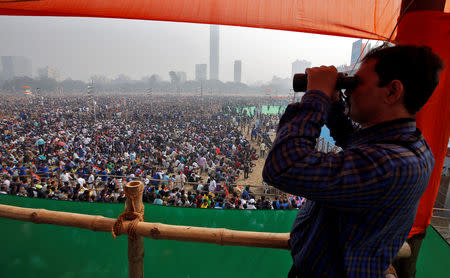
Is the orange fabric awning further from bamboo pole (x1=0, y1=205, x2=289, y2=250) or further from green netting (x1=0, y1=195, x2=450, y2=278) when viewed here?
green netting (x1=0, y1=195, x2=450, y2=278)

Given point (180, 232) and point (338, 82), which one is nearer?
point (338, 82)

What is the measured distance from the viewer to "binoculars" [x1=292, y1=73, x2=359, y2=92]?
49 cm

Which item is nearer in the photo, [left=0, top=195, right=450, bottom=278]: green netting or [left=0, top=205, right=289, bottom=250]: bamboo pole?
[left=0, top=205, right=289, bottom=250]: bamboo pole

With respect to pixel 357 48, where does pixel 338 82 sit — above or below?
below

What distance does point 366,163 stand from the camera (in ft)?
1.30

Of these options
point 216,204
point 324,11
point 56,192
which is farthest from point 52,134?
point 324,11

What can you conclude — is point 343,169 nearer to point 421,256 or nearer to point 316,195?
point 316,195

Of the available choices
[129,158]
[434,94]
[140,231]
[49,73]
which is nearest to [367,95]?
[434,94]

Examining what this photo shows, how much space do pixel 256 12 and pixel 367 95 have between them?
3.44ft

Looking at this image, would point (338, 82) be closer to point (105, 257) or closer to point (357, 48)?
point (357, 48)

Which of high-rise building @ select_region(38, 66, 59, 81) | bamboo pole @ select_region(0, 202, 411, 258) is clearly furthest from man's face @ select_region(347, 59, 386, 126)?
high-rise building @ select_region(38, 66, 59, 81)

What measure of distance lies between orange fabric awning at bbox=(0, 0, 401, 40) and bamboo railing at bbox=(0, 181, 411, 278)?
0.98m

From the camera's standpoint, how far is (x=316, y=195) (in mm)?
418

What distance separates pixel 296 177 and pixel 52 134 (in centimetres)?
1459
